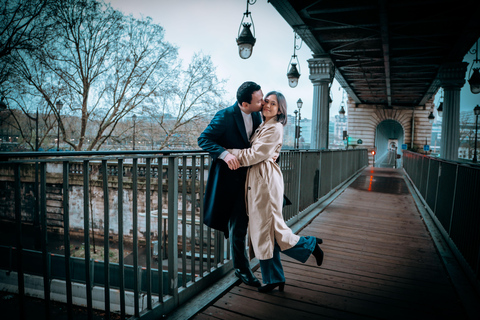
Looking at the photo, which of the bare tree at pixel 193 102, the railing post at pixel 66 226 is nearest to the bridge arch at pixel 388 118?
the bare tree at pixel 193 102

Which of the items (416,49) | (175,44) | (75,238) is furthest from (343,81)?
(75,238)

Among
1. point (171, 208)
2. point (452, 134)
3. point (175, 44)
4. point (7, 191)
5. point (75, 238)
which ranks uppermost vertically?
point (175, 44)

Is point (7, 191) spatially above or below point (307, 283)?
above

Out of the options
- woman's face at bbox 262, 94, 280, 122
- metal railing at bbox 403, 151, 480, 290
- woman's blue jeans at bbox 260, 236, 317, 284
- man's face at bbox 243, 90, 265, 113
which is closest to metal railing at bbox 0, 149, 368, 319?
woman's blue jeans at bbox 260, 236, 317, 284

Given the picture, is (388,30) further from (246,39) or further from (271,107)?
(271,107)

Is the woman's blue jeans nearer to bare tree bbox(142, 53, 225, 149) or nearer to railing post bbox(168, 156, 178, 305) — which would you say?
railing post bbox(168, 156, 178, 305)

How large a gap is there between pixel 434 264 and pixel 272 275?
2.40 metres

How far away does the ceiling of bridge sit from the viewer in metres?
9.08

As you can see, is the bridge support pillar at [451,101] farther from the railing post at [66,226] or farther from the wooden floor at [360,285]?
the railing post at [66,226]

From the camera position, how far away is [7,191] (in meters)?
1.82

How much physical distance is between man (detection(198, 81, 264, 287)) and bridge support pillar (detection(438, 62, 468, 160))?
44.2 feet

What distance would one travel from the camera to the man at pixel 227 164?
2.82 metres

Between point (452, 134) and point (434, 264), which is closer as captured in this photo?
point (434, 264)

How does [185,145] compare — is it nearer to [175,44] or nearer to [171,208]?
[175,44]
